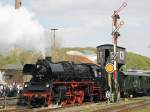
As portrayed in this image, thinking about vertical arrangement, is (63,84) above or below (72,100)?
above

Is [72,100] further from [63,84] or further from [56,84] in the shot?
[56,84]

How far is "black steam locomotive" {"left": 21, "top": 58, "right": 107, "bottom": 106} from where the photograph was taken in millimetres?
24766

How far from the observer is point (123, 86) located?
3675 cm

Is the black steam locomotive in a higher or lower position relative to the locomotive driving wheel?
higher

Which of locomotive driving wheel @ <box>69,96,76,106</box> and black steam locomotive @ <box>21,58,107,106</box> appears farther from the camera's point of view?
locomotive driving wheel @ <box>69,96,76,106</box>

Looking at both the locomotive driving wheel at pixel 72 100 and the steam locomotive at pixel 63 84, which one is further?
the locomotive driving wheel at pixel 72 100

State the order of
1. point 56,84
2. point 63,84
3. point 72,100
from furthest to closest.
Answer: point 72,100 < point 63,84 < point 56,84

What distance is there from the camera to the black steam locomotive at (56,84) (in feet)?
81.3

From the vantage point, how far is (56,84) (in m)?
25.5

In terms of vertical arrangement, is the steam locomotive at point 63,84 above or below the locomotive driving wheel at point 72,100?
→ above

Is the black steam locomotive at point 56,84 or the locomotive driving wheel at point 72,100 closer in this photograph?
the black steam locomotive at point 56,84

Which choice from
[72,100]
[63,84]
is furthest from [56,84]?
[72,100]

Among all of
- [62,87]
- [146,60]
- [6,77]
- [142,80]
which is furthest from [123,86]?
[146,60]

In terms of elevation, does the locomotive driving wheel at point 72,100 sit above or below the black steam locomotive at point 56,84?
below
